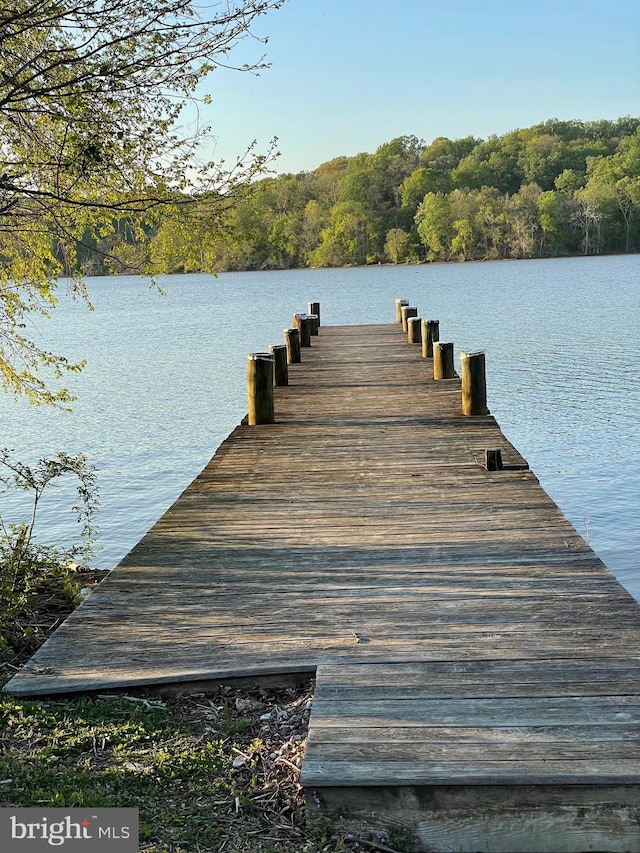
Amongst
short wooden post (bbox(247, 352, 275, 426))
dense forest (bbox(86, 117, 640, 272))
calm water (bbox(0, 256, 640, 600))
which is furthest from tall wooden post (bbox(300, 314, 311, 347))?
dense forest (bbox(86, 117, 640, 272))

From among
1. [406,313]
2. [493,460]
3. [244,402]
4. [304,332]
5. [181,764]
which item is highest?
[406,313]

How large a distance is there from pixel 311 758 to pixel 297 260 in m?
A: 122

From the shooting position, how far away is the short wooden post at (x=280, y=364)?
43.6ft

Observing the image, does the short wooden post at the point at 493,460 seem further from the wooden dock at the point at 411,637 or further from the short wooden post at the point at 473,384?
the short wooden post at the point at 473,384

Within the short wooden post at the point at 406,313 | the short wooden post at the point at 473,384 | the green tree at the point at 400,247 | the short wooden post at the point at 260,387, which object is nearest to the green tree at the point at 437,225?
the green tree at the point at 400,247

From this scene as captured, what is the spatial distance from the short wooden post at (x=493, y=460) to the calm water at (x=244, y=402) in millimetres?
2037

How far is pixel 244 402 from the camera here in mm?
20734

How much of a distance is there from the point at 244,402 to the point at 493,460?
1312 cm

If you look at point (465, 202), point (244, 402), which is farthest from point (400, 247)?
point (244, 402)

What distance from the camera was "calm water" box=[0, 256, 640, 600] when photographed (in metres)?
12.2

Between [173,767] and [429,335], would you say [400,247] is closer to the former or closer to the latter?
[429,335]

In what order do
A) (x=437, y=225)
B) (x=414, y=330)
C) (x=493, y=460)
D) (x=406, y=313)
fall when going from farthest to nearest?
(x=437, y=225), (x=406, y=313), (x=414, y=330), (x=493, y=460)

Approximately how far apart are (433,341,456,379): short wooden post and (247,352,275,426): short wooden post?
3.58 meters

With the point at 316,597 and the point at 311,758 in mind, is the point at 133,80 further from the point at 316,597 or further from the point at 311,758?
the point at 311,758
